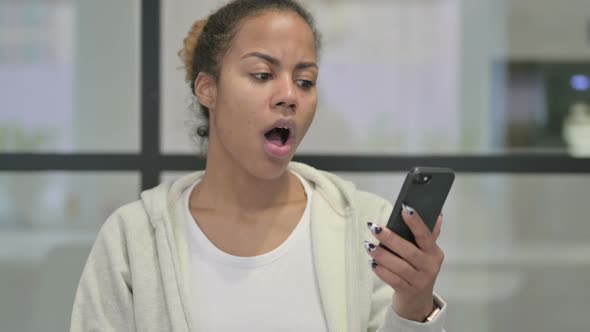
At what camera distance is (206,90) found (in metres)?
1.81

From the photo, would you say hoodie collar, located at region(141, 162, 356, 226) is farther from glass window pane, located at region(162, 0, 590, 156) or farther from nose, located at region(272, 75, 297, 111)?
glass window pane, located at region(162, 0, 590, 156)

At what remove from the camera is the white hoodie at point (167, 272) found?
5.50 ft

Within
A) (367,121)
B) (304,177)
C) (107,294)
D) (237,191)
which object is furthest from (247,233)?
(367,121)

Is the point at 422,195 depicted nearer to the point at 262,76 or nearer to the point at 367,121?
the point at 262,76

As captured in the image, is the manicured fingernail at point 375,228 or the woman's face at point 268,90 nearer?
the manicured fingernail at point 375,228

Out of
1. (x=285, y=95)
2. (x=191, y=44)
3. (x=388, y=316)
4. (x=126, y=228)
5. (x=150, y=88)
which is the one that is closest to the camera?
(x=388, y=316)

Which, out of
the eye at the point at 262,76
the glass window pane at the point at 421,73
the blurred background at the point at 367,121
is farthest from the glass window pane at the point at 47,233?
the eye at the point at 262,76

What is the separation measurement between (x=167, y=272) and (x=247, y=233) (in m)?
0.21

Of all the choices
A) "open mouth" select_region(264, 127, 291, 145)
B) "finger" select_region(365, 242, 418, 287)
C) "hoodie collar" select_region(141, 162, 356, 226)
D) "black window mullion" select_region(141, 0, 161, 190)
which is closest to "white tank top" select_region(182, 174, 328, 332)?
"hoodie collar" select_region(141, 162, 356, 226)

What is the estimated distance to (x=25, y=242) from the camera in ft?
7.94

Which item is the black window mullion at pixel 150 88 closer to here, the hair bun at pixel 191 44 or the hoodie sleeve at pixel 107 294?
the hair bun at pixel 191 44

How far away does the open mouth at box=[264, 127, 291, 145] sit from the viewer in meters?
1.70

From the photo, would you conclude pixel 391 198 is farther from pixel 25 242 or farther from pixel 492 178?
pixel 25 242

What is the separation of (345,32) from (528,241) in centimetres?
89
